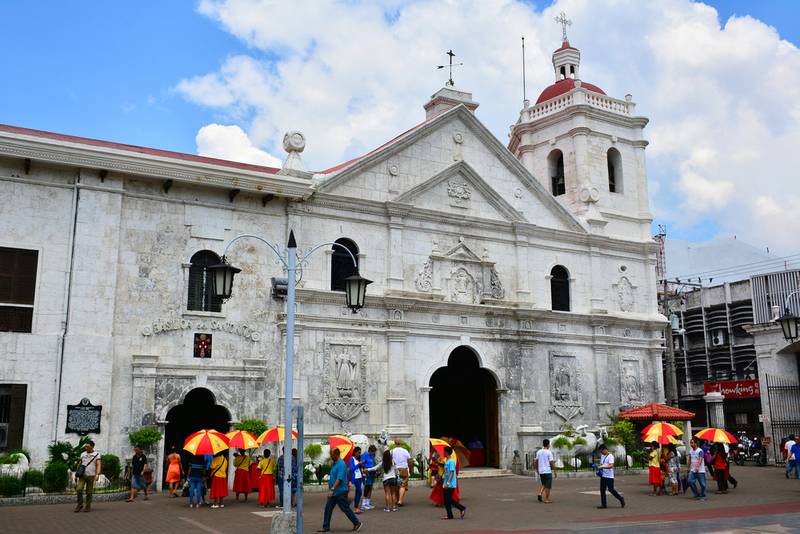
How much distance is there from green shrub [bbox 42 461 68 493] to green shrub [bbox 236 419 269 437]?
5130mm

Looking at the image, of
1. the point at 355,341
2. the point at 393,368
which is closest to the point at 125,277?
the point at 355,341

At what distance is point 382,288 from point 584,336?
385 inches

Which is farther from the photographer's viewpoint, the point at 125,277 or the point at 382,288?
the point at 382,288

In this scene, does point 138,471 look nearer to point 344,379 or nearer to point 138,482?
point 138,482

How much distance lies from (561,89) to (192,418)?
935 inches

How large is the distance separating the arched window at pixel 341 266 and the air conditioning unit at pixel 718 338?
3654cm

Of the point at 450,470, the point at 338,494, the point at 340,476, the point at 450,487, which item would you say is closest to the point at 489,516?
the point at 450,487

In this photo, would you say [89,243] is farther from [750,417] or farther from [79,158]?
[750,417]

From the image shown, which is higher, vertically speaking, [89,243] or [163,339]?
[89,243]

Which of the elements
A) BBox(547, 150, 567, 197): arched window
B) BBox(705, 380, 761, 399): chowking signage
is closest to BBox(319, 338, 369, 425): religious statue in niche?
BBox(547, 150, 567, 197): arched window

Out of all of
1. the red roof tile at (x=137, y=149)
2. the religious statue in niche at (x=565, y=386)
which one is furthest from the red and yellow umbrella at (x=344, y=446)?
the religious statue in niche at (x=565, y=386)

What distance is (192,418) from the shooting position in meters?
23.7

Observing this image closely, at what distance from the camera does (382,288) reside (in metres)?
26.1

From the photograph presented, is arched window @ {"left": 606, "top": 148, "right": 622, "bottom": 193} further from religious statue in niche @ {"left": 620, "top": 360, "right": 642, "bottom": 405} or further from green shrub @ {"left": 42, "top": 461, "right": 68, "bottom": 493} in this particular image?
green shrub @ {"left": 42, "top": 461, "right": 68, "bottom": 493}
